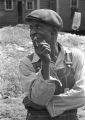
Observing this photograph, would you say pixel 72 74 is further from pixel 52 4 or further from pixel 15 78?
pixel 52 4

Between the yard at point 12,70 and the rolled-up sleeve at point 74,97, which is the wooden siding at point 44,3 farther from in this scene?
the rolled-up sleeve at point 74,97

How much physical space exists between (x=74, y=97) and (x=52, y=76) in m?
0.22

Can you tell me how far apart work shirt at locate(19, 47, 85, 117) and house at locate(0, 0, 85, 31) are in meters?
25.9

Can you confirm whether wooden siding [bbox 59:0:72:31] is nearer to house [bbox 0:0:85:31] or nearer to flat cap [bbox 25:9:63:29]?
house [bbox 0:0:85:31]

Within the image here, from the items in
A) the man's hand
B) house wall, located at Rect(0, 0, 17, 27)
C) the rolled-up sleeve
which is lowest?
house wall, located at Rect(0, 0, 17, 27)

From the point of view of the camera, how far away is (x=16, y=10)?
2875cm

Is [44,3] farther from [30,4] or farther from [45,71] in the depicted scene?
[45,71]

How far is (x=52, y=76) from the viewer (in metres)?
2.47

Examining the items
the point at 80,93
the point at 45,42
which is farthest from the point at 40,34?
the point at 80,93

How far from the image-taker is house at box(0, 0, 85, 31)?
2856cm

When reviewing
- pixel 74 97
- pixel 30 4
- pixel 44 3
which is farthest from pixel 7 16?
pixel 74 97

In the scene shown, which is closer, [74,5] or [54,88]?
[54,88]

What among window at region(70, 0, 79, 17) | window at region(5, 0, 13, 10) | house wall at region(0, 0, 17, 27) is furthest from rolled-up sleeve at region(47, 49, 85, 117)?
window at region(70, 0, 79, 17)

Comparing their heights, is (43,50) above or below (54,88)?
above
